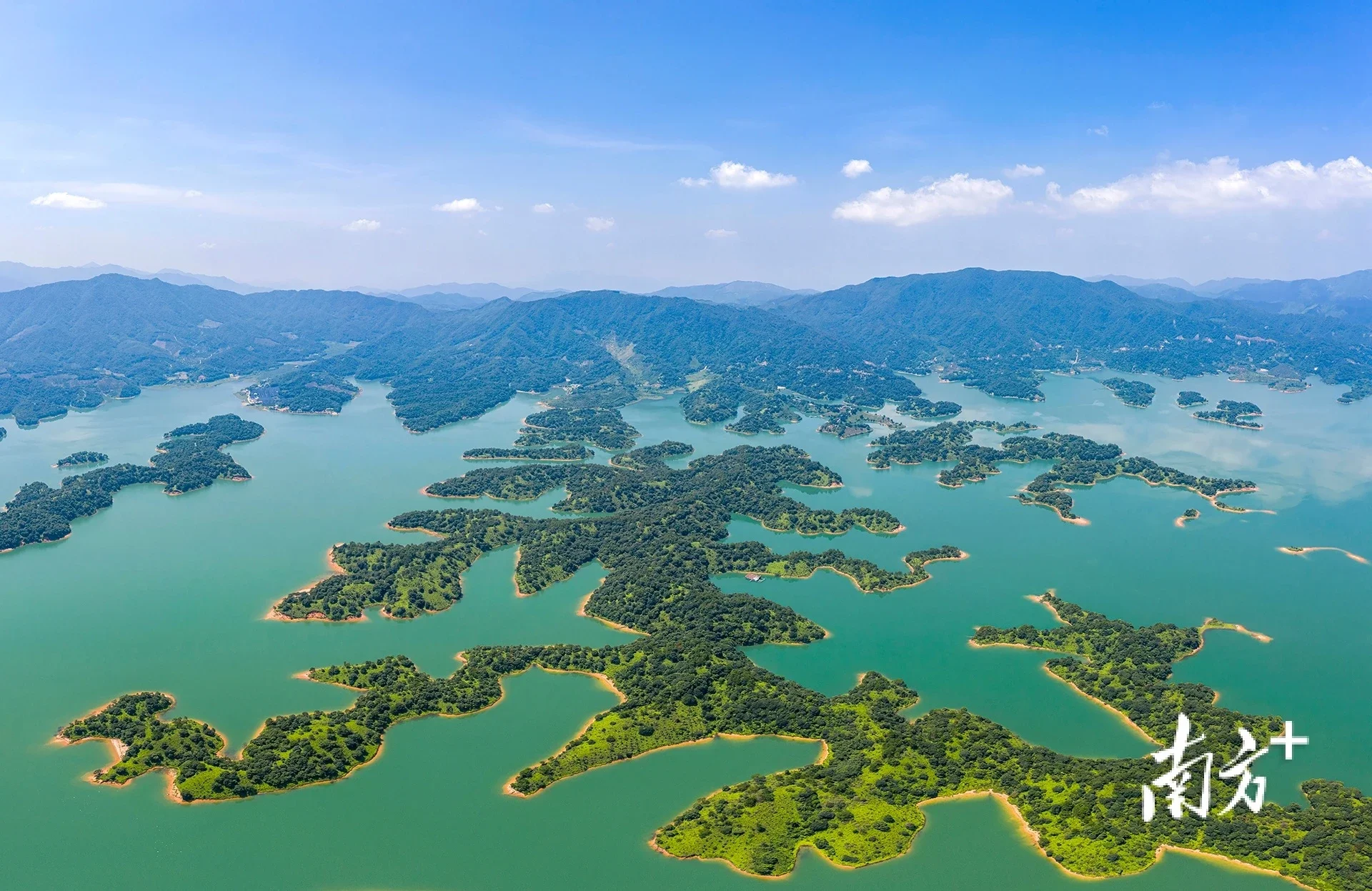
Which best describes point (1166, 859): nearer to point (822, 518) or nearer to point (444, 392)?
point (822, 518)

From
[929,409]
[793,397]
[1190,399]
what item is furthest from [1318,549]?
[793,397]

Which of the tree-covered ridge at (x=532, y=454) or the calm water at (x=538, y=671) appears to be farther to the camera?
the tree-covered ridge at (x=532, y=454)

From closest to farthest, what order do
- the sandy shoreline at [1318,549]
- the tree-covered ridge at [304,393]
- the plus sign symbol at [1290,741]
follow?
the plus sign symbol at [1290,741]
the sandy shoreline at [1318,549]
the tree-covered ridge at [304,393]

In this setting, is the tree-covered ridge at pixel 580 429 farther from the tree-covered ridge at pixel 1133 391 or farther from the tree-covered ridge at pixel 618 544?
the tree-covered ridge at pixel 1133 391

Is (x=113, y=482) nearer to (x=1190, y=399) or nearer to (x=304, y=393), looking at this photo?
(x=304, y=393)

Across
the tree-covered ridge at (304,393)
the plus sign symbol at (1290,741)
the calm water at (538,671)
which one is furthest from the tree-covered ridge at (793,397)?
the plus sign symbol at (1290,741)

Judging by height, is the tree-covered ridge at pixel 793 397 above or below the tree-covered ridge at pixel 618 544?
above

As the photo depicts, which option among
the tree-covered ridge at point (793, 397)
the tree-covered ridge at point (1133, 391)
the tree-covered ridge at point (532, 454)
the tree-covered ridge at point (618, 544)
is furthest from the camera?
the tree-covered ridge at point (1133, 391)

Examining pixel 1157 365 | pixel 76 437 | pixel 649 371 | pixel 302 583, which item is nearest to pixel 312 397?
pixel 76 437

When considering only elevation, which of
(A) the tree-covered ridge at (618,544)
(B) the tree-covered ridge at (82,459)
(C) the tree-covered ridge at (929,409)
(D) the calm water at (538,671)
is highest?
(C) the tree-covered ridge at (929,409)
